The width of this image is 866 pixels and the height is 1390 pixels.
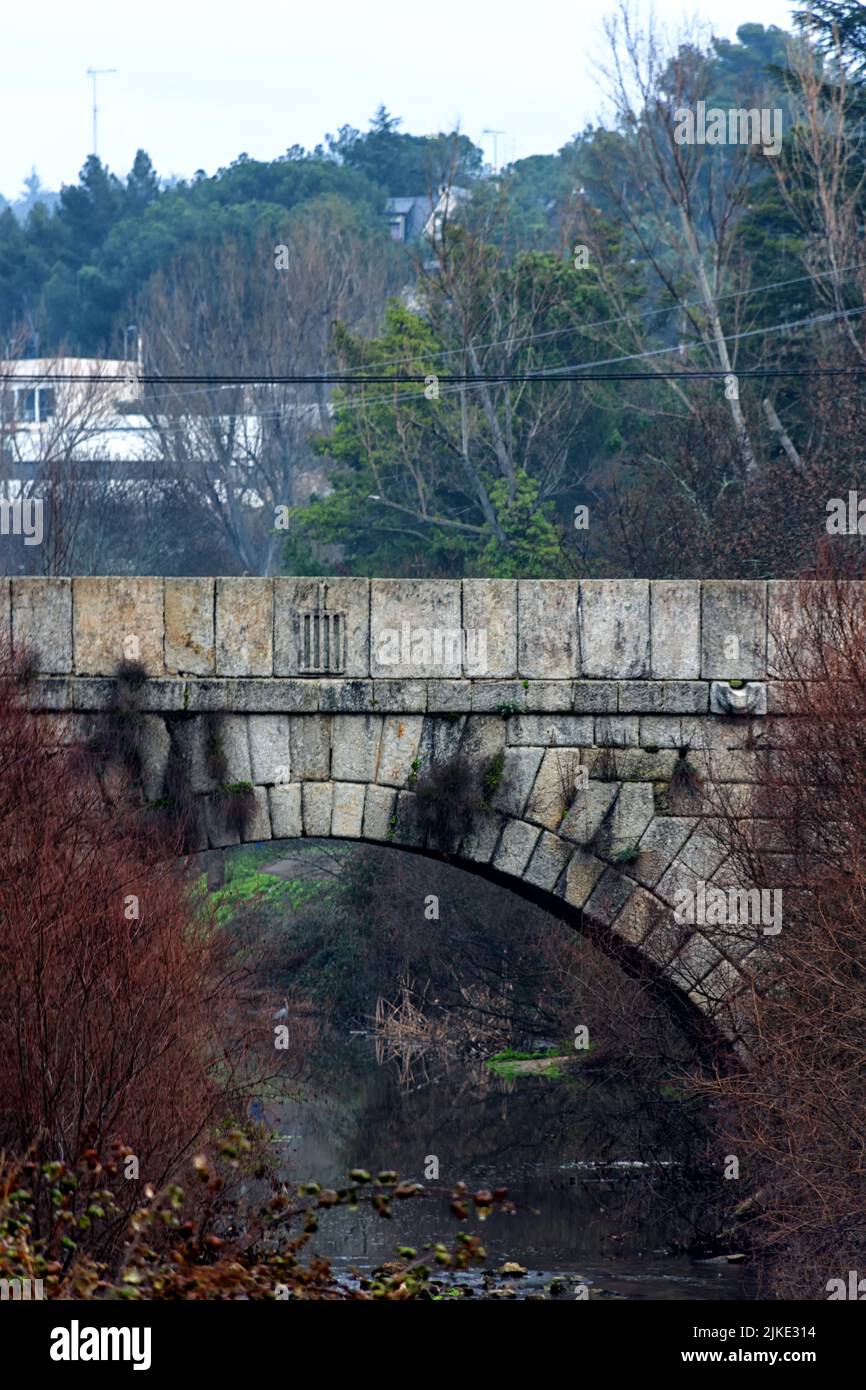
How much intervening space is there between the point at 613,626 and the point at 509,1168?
208 inches

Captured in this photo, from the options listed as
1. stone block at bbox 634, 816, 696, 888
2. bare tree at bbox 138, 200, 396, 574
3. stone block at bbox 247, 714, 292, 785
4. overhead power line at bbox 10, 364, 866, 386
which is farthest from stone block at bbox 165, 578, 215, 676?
bare tree at bbox 138, 200, 396, 574

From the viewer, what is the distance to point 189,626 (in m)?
11.1

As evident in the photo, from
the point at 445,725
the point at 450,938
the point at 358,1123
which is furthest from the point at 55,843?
the point at 450,938

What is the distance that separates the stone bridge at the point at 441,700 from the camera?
11094mm

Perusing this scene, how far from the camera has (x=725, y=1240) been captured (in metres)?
12.6

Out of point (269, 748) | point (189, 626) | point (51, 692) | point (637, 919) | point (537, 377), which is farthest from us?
point (537, 377)

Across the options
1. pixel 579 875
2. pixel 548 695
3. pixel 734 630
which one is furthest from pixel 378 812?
pixel 734 630

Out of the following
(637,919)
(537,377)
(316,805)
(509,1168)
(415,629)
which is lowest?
(509,1168)

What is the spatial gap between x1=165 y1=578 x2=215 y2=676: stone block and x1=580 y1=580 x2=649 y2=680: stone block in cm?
197

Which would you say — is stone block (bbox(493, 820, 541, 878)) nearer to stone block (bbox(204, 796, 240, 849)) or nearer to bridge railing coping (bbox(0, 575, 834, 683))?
bridge railing coping (bbox(0, 575, 834, 683))

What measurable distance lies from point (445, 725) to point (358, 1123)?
6.11 meters

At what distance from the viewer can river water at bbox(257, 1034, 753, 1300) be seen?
1227 centimetres

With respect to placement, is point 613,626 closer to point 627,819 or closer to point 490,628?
point 490,628
